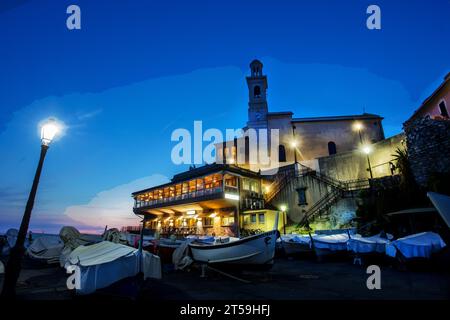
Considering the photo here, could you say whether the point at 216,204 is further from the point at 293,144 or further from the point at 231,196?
the point at 293,144

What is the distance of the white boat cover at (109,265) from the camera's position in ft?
20.2

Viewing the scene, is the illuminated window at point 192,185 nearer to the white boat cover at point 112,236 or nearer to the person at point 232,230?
the person at point 232,230

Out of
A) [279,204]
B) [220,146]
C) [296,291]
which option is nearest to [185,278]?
[296,291]

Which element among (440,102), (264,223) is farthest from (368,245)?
(440,102)

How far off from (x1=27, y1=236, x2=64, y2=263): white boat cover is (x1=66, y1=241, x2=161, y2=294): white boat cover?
38.9 feet

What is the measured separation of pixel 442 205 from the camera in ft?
10.9

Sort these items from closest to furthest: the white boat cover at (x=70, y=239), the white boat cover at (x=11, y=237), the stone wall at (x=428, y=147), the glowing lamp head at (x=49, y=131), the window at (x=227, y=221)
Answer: the glowing lamp head at (x=49, y=131)
the white boat cover at (x=70, y=239)
the stone wall at (x=428, y=147)
the white boat cover at (x=11, y=237)
the window at (x=227, y=221)

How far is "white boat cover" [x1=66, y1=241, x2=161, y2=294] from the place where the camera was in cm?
617

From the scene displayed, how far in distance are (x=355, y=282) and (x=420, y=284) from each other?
6.85 ft

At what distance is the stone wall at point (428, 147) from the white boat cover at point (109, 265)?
20.8 metres

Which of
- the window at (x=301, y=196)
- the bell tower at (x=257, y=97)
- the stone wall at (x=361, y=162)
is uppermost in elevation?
the bell tower at (x=257, y=97)

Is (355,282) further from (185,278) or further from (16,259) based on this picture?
(16,259)

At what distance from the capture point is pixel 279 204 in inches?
1150

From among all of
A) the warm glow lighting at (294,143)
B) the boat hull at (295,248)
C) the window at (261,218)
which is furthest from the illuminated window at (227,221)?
the warm glow lighting at (294,143)
